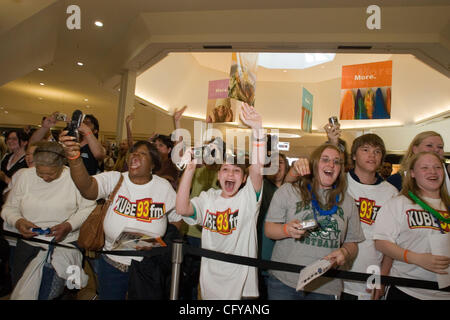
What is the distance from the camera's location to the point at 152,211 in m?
2.11

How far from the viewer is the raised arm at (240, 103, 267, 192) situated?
6.45 feet

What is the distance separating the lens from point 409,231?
1891mm

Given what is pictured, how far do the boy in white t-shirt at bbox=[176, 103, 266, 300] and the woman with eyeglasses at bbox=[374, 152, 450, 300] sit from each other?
2.86 feet

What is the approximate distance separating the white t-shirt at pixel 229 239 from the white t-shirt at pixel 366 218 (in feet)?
2.48

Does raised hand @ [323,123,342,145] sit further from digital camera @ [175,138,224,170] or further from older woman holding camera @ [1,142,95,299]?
older woman holding camera @ [1,142,95,299]

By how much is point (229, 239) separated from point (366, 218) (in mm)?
1035

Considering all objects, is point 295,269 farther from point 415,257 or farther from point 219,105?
point 219,105

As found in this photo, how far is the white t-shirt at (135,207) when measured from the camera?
2062mm

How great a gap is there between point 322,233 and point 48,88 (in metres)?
12.0

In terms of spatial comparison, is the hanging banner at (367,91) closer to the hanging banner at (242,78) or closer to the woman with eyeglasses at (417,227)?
the hanging banner at (242,78)

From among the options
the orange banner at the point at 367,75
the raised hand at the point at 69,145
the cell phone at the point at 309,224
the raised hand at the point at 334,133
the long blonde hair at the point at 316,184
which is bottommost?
the cell phone at the point at 309,224

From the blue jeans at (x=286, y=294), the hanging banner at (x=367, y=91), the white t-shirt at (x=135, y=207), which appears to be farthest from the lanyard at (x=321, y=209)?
the hanging banner at (x=367, y=91)
